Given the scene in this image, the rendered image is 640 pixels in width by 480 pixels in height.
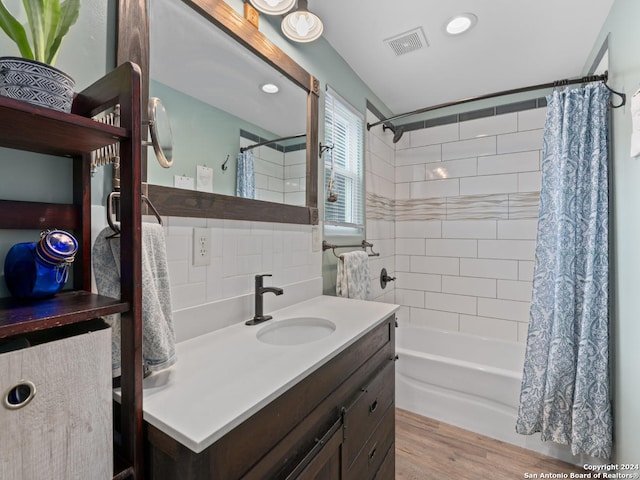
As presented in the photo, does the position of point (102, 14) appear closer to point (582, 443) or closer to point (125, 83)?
point (125, 83)

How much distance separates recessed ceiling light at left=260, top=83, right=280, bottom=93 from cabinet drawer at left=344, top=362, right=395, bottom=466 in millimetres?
1316

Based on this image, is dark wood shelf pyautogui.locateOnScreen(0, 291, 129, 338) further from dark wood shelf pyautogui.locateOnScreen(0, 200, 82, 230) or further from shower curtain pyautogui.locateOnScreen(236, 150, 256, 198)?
shower curtain pyautogui.locateOnScreen(236, 150, 256, 198)

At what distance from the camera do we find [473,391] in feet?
6.47

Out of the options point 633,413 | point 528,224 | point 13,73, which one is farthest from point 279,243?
point 528,224

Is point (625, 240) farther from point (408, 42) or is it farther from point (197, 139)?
point (197, 139)

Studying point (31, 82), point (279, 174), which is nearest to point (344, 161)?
point (279, 174)

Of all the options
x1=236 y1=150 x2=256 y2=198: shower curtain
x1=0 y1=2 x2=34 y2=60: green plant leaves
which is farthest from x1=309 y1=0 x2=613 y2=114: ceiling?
x1=0 y1=2 x2=34 y2=60: green plant leaves

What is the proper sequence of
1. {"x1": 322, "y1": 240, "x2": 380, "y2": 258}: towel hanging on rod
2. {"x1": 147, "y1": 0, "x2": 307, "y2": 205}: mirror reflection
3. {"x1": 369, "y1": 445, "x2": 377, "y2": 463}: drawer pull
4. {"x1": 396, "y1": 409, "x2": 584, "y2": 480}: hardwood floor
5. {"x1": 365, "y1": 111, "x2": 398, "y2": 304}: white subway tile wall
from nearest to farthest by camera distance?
1. {"x1": 147, "y1": 0, "x2": 307, "y2": 205}: mirror reflection
2. {"x1": 369, "y1": 445, "x2": 377, "y2": 463}: drawer pull
3. {"x1": 396, "y1": 409, "x2": 584, "y2": 480}: hardwood floor
4. {"x1": 322, "y1": 240, "x2": 380, "y2": 258}: towel hanging on rod
5. {"x1": 365, "y1": 111, "x2": 398, "y2": 304}: white subway tile wall

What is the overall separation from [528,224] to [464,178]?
1.98 feet

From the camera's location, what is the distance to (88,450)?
0.52 metres

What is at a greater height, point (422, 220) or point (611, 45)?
point (611, 45)

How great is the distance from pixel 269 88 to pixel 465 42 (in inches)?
49.1

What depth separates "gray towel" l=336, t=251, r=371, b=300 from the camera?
1.81m

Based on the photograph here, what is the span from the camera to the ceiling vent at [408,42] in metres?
1.72
